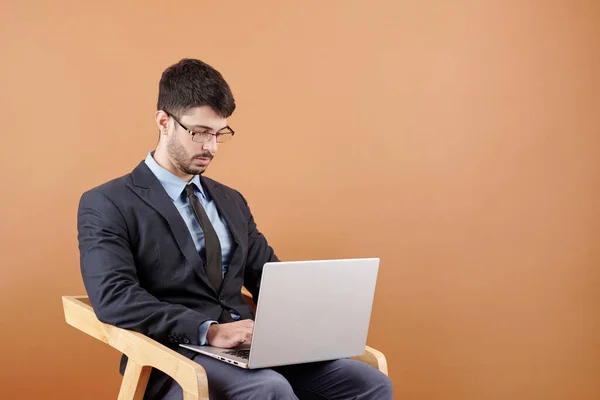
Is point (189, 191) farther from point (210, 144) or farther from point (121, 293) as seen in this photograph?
point (121, 293)

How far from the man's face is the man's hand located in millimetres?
491

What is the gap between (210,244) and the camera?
249 cm

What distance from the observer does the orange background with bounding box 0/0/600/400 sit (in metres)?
3.39

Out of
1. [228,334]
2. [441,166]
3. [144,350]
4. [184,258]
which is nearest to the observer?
[144,350]

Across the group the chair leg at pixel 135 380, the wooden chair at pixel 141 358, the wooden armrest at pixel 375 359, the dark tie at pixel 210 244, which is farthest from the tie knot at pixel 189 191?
the wooden armrest at pixel 375 359

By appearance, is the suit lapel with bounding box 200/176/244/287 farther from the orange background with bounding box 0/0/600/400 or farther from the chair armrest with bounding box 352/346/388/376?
the orange background with bounding box 0/0/600/400

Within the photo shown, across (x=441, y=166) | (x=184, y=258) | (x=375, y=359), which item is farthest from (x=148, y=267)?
(x=441, y=166)

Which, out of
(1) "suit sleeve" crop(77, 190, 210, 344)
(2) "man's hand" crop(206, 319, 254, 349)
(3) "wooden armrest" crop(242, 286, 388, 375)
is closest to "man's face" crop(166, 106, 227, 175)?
(1) "suit sleeve" crop(77, 190, 210, 344)

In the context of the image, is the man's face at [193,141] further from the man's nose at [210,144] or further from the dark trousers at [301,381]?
the dark trousers at [301,381]

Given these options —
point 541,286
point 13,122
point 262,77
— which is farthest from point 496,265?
point 13,122

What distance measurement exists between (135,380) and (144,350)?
0.11 meters

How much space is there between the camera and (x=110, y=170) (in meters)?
3.15

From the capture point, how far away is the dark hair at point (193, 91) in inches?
97.0

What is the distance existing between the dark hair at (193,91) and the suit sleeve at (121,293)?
390mm
